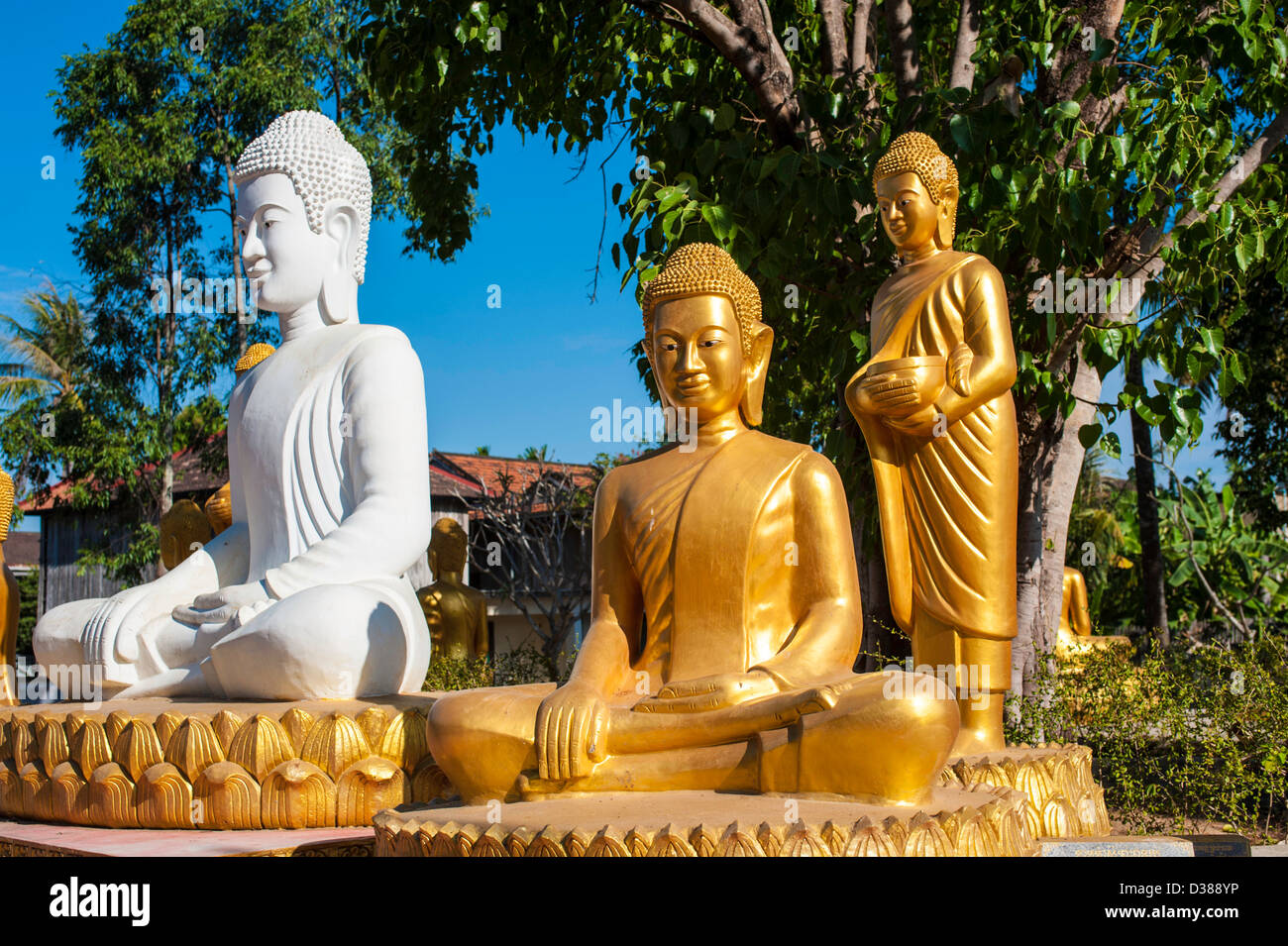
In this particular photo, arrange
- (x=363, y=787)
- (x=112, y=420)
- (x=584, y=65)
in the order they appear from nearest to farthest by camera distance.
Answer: (x=363, y=787) < (x=584, y=65) < (x=112, y=420)

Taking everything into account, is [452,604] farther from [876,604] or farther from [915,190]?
[915,190]

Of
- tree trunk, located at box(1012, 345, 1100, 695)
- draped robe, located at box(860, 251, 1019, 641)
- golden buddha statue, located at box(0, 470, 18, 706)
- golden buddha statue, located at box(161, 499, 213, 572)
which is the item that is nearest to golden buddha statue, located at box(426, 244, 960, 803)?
draped robe, located at box(860, 251, 1019, 641)

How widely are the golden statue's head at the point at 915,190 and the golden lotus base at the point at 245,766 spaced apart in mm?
2293

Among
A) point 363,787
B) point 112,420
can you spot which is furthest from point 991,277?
point 112,420

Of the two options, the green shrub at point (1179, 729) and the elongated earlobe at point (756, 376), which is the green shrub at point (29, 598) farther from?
the elongated earlobe at point (756, 376)

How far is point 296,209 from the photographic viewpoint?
14.4ft

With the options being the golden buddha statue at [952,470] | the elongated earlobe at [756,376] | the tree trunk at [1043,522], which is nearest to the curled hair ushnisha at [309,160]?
the elongated earlobe at [756,376]

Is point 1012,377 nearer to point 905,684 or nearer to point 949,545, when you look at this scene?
point 949,545

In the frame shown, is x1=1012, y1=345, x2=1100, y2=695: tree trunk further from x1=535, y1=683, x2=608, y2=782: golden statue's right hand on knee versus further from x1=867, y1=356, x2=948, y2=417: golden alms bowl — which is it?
x1=535, y1=683, x2=608, y2=782: golden statue's right hand on knee

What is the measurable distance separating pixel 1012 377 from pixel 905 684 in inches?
65.0

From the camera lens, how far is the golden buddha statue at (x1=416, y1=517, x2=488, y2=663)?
955cm

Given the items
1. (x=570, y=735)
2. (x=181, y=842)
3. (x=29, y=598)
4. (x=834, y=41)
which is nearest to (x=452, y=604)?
(x=834, y=41)

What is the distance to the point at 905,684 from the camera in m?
2.70

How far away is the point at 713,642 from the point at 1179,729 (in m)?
3.40
